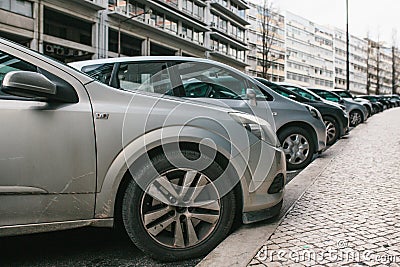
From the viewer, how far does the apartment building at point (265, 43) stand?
112ft

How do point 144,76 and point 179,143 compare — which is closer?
point 179,143

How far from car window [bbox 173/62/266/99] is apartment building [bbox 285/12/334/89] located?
7759 cm

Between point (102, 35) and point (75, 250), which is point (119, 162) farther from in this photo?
point (102, 35)

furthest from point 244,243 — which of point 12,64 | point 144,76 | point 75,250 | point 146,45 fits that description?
point 146,45

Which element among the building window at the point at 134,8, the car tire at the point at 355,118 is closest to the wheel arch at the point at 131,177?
the car tire at the point at 355,118

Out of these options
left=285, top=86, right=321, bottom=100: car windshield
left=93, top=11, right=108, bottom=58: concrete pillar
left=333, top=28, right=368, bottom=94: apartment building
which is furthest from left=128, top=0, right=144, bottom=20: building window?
left=333, top=28, right=368, bottom=94: apartment building

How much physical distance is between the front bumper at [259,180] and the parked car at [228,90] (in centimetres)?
195

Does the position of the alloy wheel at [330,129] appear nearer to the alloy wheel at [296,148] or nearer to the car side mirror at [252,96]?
the alloy wheel at [296,148]

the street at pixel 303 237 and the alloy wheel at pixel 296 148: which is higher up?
the alloy wheel at pixel 296 148

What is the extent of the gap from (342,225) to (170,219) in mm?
1464

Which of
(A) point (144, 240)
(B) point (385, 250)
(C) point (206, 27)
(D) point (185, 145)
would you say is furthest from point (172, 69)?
(C) point (206, 27)

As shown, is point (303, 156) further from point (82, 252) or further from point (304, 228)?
point (82, 252)

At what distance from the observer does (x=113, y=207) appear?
8.50 feet

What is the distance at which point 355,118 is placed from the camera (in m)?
14.9
